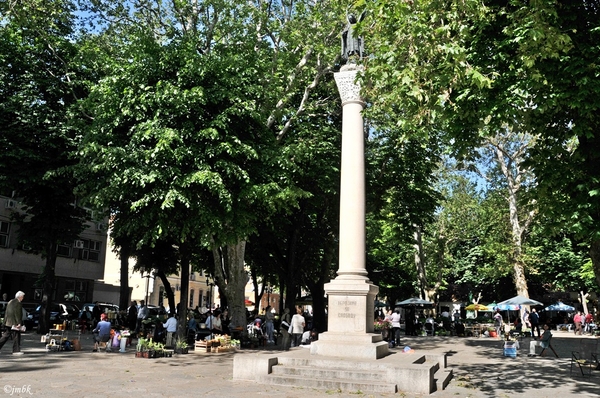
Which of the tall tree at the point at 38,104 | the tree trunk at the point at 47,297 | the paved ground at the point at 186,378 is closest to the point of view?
the paved ground at the point at 186,378

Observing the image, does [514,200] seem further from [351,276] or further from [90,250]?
[90,250]

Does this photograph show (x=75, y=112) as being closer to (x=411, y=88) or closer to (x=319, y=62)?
(x=319, y=62)

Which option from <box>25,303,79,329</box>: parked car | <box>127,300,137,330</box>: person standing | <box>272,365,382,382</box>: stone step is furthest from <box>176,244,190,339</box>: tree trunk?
<box>25,303,79,329</box>: parked car

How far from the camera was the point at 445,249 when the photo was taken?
45.4 meters

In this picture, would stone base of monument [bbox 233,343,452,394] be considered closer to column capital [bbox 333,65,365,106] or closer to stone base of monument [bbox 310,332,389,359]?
stone base of monument [bbox 310,332,389,359]

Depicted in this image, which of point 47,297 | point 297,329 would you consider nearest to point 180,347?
point 297,329

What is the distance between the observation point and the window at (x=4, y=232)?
34344mm

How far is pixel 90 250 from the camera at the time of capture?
140 feet

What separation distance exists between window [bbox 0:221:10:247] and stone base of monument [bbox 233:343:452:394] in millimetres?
28172

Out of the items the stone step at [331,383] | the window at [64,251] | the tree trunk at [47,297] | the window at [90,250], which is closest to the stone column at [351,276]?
the stone step at [331,383]

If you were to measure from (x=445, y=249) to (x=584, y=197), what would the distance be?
117ft

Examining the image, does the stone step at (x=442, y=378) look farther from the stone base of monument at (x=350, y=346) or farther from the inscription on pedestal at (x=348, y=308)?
the inscription on pedestal at (x=348, y=308)

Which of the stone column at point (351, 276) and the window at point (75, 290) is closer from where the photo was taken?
the stone column at point (351, 276)

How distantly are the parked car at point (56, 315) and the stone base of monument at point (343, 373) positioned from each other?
18051 millimetres
